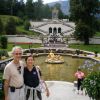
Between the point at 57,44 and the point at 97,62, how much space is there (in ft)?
65.6

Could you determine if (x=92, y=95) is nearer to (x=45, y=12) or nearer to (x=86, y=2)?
(x=86, y=2)

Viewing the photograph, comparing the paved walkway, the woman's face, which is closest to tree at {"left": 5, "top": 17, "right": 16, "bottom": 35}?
the paved walkway

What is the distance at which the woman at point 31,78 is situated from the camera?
287 inches

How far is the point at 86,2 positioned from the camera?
175 feet

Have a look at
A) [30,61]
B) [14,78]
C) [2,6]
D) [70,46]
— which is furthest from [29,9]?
[14,78]

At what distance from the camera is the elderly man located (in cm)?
680

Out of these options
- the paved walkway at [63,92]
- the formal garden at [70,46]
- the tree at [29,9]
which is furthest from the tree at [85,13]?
the tree at [29,9]

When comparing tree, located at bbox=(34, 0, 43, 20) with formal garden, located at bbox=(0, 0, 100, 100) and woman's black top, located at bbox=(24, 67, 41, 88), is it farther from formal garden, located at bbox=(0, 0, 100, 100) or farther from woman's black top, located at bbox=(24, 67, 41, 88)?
woman's black top, located at bbox=(24, 67, 41, 88)

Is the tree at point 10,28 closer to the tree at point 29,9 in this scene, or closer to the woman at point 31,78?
the tree at point 29,9

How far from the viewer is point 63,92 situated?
15.5m

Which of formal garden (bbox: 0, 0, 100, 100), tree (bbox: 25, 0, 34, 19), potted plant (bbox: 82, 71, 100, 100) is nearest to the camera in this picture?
potted plant (bbox: 82, 71, 100, 100)

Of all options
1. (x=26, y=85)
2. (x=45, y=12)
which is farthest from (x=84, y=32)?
(x=45, y=12)

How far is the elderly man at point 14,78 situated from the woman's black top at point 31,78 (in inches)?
12.6

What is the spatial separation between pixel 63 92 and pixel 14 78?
29.0 ft
